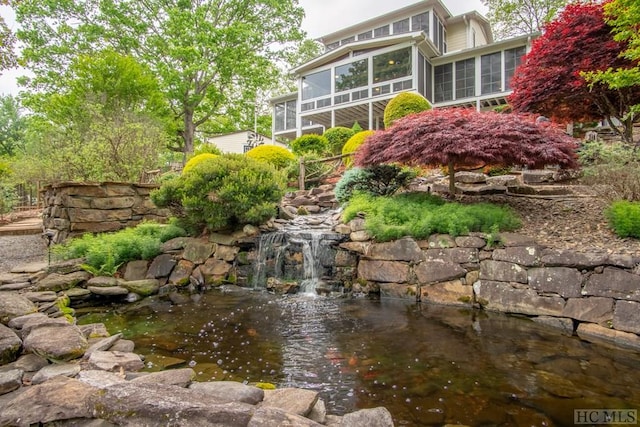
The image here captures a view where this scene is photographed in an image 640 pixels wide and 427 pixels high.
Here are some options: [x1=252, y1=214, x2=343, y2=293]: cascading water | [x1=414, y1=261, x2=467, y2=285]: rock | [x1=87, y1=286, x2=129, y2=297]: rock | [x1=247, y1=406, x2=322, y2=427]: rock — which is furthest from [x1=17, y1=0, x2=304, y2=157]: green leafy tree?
[x1=247, y1=406, x2=322, y2=427]: rock

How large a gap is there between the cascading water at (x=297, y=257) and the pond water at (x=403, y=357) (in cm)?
131

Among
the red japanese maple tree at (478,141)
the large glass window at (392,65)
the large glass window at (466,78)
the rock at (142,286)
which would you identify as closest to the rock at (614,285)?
the red japanese maple tree at (478,141)

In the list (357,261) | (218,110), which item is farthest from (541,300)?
(218,110)

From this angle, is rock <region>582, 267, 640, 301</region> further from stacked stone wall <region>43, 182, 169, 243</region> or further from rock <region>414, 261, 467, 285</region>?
stacked stone wall <region>43, 182, 169, 243</region>

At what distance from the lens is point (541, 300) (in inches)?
180

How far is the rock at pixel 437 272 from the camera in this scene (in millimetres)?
5352

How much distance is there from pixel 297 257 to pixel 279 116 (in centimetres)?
1961

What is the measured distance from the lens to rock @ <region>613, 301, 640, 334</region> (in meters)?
3.80

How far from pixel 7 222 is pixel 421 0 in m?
20.6

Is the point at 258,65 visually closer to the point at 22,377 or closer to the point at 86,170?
the point at 86,170

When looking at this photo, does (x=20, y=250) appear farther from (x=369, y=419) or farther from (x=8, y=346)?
(x=369, y=419)

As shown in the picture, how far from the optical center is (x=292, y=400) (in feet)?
7.63

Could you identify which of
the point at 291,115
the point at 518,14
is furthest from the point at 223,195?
the point at 518,14

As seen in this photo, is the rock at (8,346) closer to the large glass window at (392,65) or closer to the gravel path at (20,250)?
the gravel path at (20,250)
